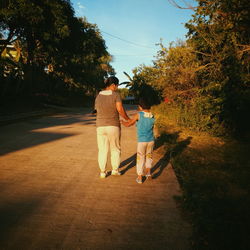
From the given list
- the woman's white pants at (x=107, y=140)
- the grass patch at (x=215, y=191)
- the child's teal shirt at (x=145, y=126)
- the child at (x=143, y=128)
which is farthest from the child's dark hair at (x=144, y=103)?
the grass patch at (x=215, y=191)

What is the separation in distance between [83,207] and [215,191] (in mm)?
2128

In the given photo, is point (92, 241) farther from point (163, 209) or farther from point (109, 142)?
point (109, 142)

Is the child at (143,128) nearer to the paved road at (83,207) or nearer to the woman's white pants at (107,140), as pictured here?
the woman's white pants at (107,140)

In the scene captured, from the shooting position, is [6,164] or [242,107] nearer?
[6,164]

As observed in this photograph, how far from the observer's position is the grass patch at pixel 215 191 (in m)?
2.37

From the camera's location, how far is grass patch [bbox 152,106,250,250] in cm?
237

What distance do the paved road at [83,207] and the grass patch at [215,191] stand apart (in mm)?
194

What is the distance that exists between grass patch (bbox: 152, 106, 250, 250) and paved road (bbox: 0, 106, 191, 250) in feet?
0.64

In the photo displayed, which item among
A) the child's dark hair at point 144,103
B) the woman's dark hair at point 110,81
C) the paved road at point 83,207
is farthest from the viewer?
the woman's dark hair at point 110,81

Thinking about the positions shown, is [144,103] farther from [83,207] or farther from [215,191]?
[83,207]

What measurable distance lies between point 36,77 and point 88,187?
24.5m

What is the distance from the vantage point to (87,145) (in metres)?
6.98

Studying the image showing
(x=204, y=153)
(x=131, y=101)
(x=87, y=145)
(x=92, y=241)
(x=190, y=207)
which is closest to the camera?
(x=92, y=241)

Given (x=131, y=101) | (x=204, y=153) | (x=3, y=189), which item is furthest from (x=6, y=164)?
(x=131, y=101)
